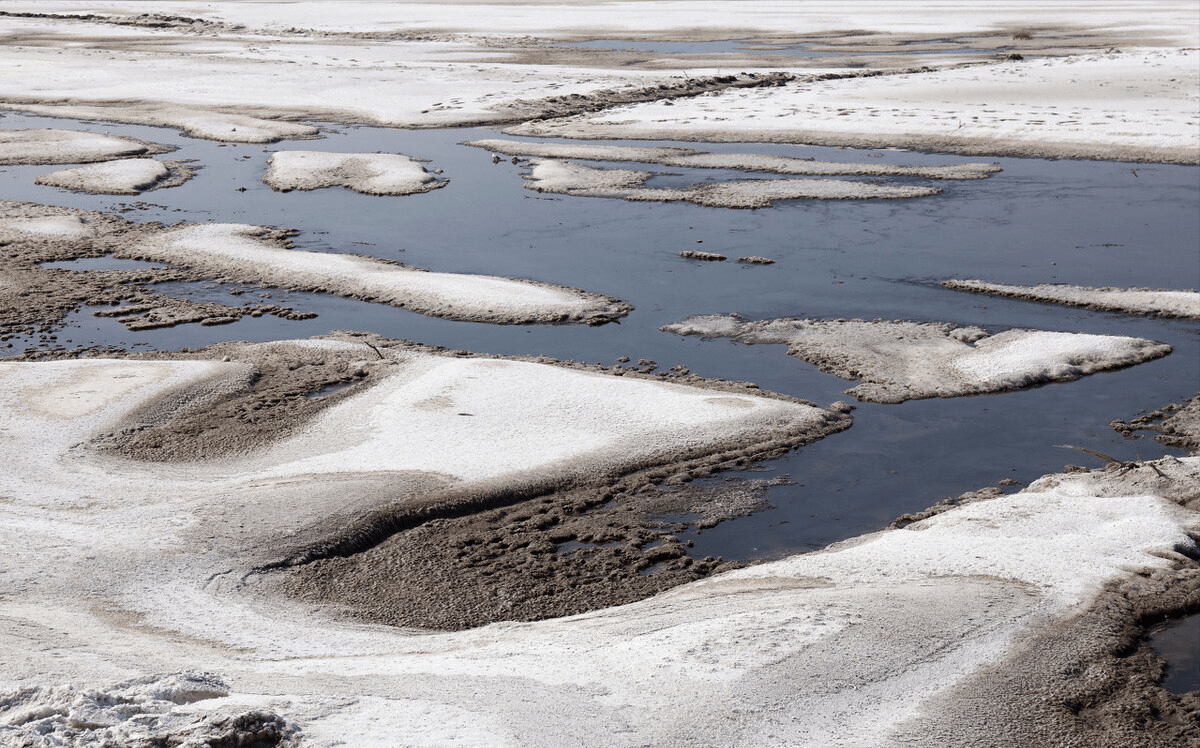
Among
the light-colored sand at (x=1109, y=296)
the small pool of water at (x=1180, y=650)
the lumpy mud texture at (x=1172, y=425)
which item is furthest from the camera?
the light-colored sand at (x=1109, y=296)

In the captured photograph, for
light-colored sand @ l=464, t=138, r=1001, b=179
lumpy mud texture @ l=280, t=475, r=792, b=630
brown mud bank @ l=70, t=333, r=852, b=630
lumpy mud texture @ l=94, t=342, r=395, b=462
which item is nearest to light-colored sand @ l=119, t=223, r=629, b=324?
lumpy mud texture @ l=94, t=342, r=395, b=462

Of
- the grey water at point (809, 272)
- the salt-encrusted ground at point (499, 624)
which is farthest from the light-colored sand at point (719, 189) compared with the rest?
the salt-encrusted ground at point (499, 624)

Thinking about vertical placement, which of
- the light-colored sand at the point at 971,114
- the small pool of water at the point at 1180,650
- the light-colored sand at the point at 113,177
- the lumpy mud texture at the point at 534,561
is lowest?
the lumpy mud texture at the point at 534,561

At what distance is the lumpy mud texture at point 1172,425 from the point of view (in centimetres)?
998

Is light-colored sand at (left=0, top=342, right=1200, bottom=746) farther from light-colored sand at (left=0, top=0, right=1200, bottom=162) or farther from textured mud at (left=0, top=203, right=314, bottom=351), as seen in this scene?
light-colored sand at (left=0, top=0, right=1200, bottom=162)

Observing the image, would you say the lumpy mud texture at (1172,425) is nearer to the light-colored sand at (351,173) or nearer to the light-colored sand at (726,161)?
the light-colored sand at (726,161)

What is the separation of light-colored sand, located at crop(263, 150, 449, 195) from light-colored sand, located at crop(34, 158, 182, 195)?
2021mm

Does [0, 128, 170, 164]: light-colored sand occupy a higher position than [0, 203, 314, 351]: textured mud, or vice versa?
[0, 128, 170, 164]: light-colored sand

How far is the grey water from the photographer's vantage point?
975 cm

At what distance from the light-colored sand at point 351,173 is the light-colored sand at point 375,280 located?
335 centimetres

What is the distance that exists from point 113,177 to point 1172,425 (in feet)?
59.1

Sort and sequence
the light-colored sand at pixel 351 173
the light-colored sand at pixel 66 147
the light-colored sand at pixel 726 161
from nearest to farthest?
the light-colored sand at pixel 351 173 < the light-colored sand at pixel 726 161 < the light-colored sand at pixel 66 147

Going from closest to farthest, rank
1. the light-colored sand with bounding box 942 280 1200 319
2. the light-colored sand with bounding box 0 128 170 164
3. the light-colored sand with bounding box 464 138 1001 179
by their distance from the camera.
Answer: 1. the light-colored sand with bounding box 942 280 1200 319
2. the light-colored sand with bounding box 464 138 1001 179
3. the light-colored sand with bounding box 0 128 170 164

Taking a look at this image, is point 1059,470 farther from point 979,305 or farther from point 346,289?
point 346,289
